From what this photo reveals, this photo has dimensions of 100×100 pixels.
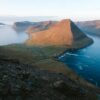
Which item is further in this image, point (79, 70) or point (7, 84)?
point (79, 70)

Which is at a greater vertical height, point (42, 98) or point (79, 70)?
point (42, 98)

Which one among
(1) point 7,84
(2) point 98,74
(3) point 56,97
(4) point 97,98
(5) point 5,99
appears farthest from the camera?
(2) point 98,74

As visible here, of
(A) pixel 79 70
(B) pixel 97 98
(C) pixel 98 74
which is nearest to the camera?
(B) pixel 97 98

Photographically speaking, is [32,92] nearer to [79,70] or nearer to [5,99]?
[5,99]

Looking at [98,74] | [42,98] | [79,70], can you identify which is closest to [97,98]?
[42,98]

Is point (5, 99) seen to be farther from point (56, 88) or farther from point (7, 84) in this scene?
point (56, 88)

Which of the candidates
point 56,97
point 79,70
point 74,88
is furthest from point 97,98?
point 79,70

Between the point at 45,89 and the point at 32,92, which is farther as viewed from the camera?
the point at 45,89

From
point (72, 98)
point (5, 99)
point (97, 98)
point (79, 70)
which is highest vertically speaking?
point (5, 99)

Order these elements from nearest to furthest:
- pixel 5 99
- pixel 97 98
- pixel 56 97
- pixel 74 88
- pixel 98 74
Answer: pixel 5 99
pixel 56 97
pixel 74 88
pixel 97 98
pixel 98 74
